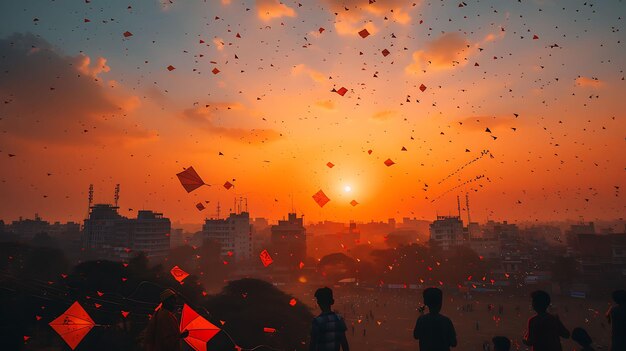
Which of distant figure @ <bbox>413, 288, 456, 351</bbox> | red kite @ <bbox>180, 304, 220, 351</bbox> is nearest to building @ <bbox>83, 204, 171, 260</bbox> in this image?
red kite @ <bbox>180, 304, 220, 351</bbox>

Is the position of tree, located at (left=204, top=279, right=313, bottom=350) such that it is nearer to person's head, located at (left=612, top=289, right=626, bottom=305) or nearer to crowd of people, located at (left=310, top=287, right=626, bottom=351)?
crowd of people, located at (left=310, top=287, right=626, bottom=351)

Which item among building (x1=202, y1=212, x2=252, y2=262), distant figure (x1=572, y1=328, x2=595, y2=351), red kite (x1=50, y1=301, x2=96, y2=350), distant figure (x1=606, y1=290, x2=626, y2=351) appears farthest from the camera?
building (x1=202, y1=212, x2=252, y2=262)

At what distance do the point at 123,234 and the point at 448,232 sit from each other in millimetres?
91251

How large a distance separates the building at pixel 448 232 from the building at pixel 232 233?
56433 mm

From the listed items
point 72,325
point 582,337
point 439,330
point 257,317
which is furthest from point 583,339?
point 257,317

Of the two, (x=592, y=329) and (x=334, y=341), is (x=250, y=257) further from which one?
(x=334, y=341)

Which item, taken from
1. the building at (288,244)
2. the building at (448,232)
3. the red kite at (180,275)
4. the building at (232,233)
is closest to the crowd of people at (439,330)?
the red kite at (180,275)

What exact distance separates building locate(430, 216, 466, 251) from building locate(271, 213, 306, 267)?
127 feet

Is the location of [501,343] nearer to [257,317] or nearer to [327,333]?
[327,333]

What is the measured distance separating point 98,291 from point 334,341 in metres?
32.9

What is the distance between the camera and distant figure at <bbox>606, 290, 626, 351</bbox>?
19.4 ft

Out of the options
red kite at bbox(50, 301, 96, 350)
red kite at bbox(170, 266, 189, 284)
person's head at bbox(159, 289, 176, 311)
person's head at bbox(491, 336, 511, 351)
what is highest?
person's head at bbox(159, 289, 176, 311)

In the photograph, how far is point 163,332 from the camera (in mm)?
5957

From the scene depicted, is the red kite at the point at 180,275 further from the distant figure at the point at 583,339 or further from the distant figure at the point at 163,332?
the distant figure at the point at 583,339
